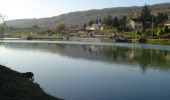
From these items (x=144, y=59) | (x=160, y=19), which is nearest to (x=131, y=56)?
(x=144, y=59)

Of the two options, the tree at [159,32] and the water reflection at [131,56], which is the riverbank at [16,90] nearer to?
the water reflection at [131,56]

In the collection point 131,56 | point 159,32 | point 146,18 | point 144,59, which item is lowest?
point 131,56

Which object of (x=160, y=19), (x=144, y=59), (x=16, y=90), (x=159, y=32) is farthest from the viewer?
(x=160, y=19)

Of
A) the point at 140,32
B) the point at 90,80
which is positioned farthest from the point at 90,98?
the point at 140,32

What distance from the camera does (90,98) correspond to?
2312 centimetres

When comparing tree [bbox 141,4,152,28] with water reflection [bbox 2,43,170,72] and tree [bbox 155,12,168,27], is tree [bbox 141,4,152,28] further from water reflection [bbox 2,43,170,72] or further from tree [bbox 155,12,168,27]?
water reflection [bbox 2,43,170,72]

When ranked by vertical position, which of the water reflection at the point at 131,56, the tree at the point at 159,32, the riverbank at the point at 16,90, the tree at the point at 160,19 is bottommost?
the water reflection at the point at 131,56

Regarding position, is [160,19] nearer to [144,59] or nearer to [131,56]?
[131,56]

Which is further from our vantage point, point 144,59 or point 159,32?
point 159,32

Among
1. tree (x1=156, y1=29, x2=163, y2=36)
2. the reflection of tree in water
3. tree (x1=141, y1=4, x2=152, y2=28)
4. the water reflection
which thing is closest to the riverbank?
the water reflection

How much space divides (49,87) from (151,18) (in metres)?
123

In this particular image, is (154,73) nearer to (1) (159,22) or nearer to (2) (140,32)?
(2) (140,32)

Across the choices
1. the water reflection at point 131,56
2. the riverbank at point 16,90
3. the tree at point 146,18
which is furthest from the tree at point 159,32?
the riverbank at point 16,90

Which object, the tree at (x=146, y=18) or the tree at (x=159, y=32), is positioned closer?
the tree at (x=159, y=32)
